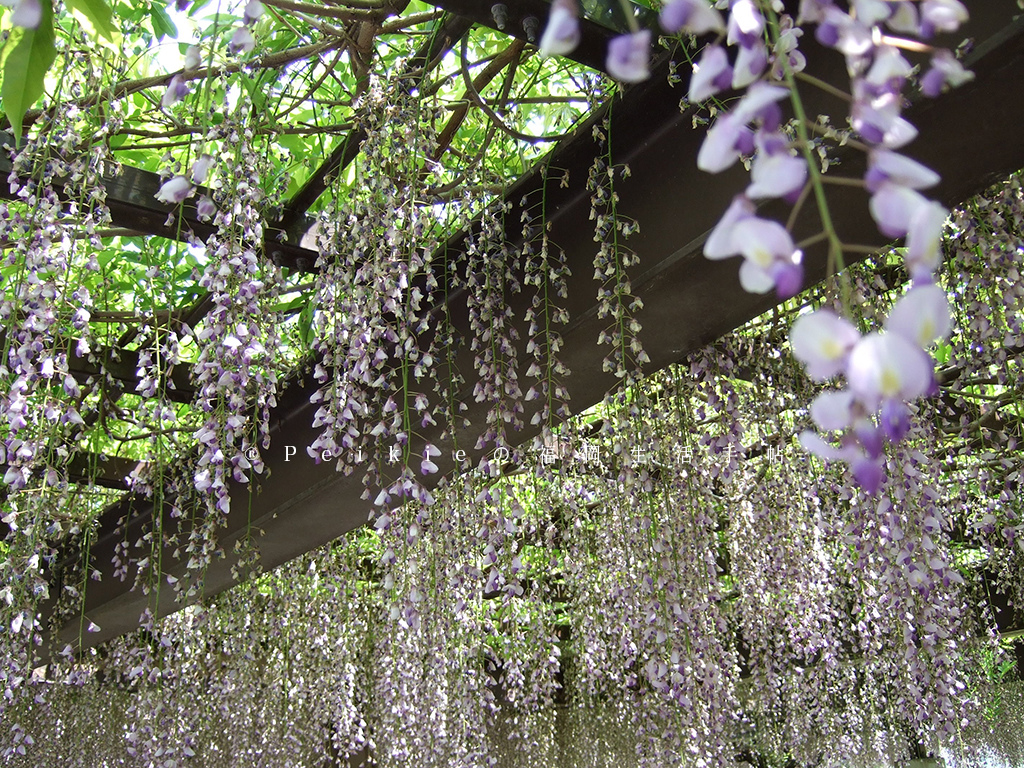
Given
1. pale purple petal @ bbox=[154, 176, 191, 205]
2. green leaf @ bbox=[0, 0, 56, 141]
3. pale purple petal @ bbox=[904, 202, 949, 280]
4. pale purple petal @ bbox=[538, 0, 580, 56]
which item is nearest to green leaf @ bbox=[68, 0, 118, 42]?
green leaf @ bbox=[0, 0, 56, 141]

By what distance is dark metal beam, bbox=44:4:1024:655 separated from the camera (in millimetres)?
1451

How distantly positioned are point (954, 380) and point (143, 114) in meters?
2.95

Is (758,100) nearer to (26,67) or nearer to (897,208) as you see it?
(897,208)

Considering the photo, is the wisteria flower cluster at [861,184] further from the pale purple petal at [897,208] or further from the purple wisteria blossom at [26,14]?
the purple wisteria blossom at [26,14]

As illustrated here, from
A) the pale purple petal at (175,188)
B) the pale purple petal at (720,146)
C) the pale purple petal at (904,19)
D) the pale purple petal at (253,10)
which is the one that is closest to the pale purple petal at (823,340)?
the pale purple petal at (720,146)

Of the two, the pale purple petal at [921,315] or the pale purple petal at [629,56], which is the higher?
the pale purple petal at [629,56]

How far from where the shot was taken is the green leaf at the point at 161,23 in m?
2.15

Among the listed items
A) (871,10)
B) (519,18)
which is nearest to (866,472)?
(871,10)

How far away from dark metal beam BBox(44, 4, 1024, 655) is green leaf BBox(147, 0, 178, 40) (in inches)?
33.2

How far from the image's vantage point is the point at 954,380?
11.4 ft

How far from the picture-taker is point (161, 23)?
2162 millimetres

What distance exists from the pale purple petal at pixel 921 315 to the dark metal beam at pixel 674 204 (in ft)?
3.80

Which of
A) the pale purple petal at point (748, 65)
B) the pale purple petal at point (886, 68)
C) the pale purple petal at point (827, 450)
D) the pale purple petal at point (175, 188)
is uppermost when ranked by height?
the pale purple petal at point (175, 188)

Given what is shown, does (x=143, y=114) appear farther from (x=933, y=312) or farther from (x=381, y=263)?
(x=933, y=312)
